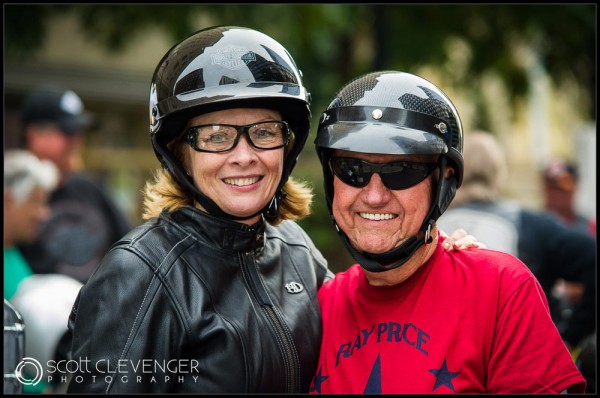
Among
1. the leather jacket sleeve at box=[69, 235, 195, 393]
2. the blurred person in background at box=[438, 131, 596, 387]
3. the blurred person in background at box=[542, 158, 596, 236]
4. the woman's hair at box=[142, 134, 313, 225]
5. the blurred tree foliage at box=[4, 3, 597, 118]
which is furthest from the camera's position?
the blurred person in background at box=[542, 158, 596, 236]

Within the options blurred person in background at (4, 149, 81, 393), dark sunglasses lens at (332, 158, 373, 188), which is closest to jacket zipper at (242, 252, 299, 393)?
dark sunglasses lens at (332, 158, 373, 188)

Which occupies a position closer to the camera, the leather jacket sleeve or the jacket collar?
the leather jacket sleeve

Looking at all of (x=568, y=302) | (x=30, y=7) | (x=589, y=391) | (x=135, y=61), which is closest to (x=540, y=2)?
(x=568, y=302)

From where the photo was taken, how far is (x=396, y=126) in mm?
2973

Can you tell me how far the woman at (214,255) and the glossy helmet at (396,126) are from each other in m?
0.24

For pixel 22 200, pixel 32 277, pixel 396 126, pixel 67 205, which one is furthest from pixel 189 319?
pixel 67 205

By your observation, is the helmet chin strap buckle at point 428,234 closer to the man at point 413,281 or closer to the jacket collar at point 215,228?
the man at point 413,281

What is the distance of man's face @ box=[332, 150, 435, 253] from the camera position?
9.91ft

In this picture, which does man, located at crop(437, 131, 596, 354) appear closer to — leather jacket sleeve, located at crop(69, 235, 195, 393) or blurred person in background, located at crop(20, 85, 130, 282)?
blurred person in background, located at crop(20, 85, 130, 282)

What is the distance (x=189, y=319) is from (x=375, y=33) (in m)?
5.52

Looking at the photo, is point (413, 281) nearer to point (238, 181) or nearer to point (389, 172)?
point (389, 172)

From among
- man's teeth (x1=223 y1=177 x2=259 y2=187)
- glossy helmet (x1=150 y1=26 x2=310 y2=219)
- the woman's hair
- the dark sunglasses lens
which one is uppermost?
glossy helmet (x1=150 y1=26 x2=310 y2=219)

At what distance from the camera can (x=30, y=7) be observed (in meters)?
8.10

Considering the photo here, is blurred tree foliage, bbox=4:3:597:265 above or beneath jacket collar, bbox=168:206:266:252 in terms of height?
above
